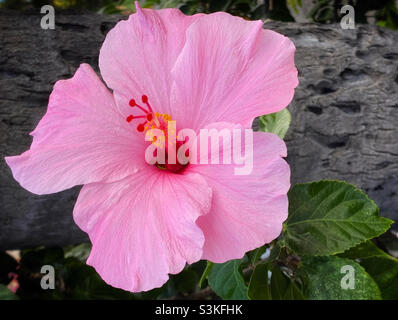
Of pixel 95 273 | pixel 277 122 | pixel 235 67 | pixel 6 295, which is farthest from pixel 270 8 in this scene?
pixel 6 295

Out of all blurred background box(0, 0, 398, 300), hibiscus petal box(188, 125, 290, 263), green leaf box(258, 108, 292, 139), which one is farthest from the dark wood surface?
hibiscus petal box(188, 125, 290, 263)

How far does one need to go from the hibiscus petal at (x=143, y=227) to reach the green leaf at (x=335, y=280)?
1.10ft

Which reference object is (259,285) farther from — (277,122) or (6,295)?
(6,295)

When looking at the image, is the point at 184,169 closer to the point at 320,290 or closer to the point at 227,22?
the point at 227,22

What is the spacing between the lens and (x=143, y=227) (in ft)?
1.75

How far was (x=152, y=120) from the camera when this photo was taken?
60 centimetres

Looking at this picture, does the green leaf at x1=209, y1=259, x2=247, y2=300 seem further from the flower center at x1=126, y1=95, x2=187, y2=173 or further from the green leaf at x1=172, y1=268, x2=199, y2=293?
the green leaf at x1=172, y1=268, x2=199, y2=293

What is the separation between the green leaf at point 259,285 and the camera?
2.38 ft

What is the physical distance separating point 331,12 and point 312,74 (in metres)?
0.57

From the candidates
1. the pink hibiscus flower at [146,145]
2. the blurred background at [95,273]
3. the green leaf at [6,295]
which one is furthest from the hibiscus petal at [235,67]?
the green leaf at [6,295]

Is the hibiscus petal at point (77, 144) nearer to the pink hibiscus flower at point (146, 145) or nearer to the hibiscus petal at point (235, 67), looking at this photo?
the pink hibiscus flower at point (146, 145)

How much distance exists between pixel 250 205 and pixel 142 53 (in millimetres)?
282

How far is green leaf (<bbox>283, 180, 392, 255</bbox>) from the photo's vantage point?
2.25 ft

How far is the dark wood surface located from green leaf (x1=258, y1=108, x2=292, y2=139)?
263 mm
